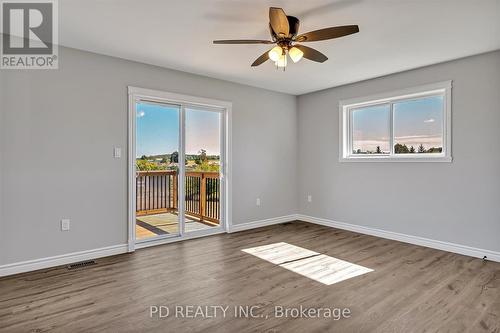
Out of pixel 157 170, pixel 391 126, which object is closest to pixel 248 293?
pixel 157 170

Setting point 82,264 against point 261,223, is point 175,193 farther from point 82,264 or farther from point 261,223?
point 261,223

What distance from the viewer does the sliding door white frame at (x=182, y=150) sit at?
149 inches

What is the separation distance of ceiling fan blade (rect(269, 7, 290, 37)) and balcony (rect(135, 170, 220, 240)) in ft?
8.80

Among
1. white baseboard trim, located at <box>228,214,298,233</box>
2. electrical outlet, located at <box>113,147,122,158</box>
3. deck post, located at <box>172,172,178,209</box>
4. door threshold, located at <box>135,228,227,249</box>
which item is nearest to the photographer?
electrical outlet, located at <box>113,147,122,158</box>

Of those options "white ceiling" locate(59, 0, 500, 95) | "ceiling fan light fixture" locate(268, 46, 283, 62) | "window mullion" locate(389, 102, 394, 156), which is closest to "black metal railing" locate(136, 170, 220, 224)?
"white ceiling" locate(59, 0, 500, 95)

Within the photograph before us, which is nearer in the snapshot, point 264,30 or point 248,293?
point 248,293

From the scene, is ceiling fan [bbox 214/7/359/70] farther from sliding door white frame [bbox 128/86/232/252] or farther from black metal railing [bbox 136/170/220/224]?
black metal railing [bbox 136/170/220/224]

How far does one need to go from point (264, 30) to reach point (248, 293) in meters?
2.59

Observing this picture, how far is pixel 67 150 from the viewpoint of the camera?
3.34 meters

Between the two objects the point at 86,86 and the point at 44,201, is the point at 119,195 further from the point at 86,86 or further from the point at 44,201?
the point at 86,86

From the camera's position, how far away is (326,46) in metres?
3.31

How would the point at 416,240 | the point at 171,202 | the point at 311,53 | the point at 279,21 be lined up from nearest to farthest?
the point at 279,21
the point at 311,53
the point at 416,240
the point at 171,202

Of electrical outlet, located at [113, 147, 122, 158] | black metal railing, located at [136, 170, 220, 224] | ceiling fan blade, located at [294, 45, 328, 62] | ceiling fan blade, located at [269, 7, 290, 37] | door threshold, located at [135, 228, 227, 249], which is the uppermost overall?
ceiling fan blade, located at [269, 7, 290, 37]

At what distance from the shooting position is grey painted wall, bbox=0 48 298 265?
9.93ft
